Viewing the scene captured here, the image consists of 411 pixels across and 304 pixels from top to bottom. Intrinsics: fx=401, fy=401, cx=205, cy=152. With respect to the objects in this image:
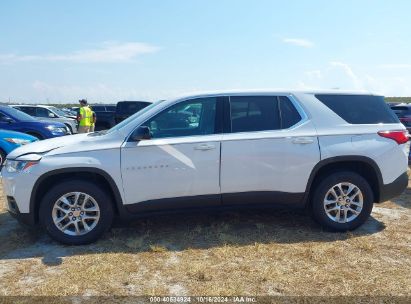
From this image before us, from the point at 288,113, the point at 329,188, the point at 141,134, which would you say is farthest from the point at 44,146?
the point at 329,188

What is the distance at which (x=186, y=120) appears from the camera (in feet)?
15.9

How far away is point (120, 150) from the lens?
179 inches

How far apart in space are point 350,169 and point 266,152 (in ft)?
3.97

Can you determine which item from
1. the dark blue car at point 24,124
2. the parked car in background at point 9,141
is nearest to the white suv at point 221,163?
the parked car in background at point 9,141

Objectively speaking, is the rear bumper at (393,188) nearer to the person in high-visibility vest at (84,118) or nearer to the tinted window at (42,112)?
the person in high-visibility vest at (84,118)

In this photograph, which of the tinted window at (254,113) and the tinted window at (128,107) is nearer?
the tinted window at (254,113)

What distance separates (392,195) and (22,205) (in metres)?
4.47

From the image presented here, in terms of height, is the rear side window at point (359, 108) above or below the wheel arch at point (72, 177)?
above

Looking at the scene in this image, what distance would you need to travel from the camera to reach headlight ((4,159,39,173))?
4.48 m

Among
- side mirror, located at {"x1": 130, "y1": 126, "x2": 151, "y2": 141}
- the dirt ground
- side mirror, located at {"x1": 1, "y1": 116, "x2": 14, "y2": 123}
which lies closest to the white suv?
side mirror, located at {"x1": 130, "y1": 126, "x2": 151, "y2": 141}

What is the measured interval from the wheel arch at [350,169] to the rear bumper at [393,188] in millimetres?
47

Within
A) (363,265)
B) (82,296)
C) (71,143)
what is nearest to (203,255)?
(82,296)

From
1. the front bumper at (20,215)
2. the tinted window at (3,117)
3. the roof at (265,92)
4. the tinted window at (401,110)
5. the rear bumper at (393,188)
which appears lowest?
the front bumper at (20,215)

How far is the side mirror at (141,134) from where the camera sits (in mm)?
4516
